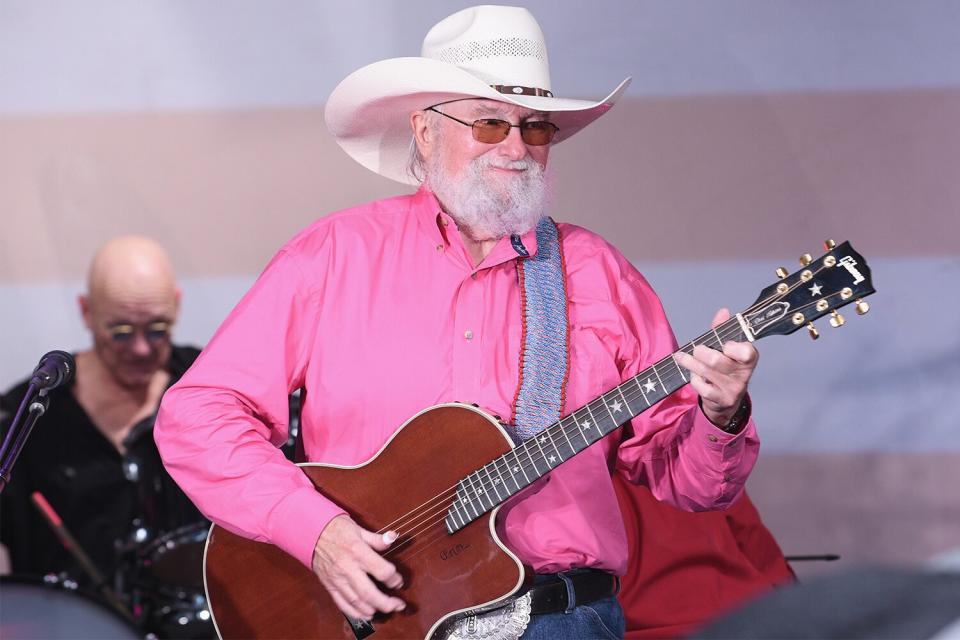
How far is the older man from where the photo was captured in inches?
110

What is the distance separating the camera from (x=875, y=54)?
5.30m

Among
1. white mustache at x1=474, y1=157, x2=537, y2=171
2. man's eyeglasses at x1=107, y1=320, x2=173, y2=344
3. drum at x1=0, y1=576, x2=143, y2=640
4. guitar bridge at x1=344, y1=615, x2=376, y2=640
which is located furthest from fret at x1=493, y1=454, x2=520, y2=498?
man's eyeglasses at x1=107, y1=320, x2=173, y2=344

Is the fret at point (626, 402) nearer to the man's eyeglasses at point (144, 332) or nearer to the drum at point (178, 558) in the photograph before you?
the drum at point (178, 558)

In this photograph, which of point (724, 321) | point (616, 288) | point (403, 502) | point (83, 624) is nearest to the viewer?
point (83, 624)

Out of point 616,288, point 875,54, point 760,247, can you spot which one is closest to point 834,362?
point 760,247

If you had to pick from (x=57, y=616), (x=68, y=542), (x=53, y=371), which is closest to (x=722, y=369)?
(x=53, y=371)

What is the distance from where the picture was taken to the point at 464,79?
3.14 m

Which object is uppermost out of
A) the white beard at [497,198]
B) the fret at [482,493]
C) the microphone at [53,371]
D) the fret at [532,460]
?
the white beard at [497,198]

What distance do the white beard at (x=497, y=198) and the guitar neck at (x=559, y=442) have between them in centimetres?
60

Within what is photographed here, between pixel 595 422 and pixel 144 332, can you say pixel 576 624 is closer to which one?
pixel 595 422

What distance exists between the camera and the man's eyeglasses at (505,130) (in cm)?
319

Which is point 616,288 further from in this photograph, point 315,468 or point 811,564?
point 811,564

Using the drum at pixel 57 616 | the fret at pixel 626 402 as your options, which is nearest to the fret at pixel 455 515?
the fret at pixel 626 402

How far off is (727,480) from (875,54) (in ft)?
10.2
